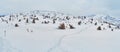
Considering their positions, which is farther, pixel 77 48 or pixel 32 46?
pixel 32 46

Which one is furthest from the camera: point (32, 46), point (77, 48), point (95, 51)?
point (32, 46)

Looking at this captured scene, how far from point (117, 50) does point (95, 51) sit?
866 millimetres

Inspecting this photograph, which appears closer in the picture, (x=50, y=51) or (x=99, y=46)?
(x=50, y=51)

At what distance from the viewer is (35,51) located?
876 centimetres

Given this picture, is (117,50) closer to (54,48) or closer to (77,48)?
(77,48)

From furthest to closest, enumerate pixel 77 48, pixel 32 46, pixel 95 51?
1. pixel 32 46
2. pixel 77 48
3. pixel 95 51

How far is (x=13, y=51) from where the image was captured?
29.6 feet

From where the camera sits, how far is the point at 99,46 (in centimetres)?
913

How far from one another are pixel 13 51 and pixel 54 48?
1715 millimetres

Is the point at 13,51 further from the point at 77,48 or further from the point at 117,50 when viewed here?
the point at 117,50

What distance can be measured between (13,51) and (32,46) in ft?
3.47

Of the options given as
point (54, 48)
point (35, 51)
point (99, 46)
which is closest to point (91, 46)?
point (99, 46)

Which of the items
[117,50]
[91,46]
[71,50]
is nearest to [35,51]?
[71,50]

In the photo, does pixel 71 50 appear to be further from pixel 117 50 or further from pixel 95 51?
pixel 117 50
